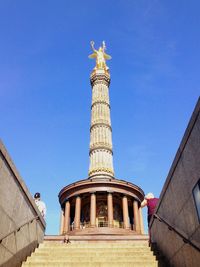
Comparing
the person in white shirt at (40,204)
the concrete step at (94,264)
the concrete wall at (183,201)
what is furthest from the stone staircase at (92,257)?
the person in white shirt at (40,204)

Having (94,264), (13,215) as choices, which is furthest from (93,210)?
(13,215)

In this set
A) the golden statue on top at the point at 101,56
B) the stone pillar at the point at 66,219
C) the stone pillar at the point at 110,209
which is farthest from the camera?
the golden statue on top at the point at 101,56

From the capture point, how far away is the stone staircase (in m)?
6.73

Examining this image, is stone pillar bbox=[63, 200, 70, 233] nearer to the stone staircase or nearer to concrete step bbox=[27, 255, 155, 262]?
the stone staircase

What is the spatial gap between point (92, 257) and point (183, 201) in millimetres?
2892

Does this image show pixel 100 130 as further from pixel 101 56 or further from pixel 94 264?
pixel 94 264

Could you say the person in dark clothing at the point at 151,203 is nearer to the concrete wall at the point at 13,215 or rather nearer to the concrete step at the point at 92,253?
the concrete step at the point at 92,253

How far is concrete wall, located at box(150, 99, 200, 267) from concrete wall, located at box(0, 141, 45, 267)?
3635mm

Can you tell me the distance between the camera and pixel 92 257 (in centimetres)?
720

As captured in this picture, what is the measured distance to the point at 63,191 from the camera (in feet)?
70.7

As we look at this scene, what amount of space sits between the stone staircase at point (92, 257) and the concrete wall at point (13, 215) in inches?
15.2

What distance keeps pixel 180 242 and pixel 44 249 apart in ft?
13.7

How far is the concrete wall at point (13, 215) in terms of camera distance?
613 cm

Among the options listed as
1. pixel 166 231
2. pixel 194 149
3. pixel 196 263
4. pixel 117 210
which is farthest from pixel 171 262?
pixel 117 210
